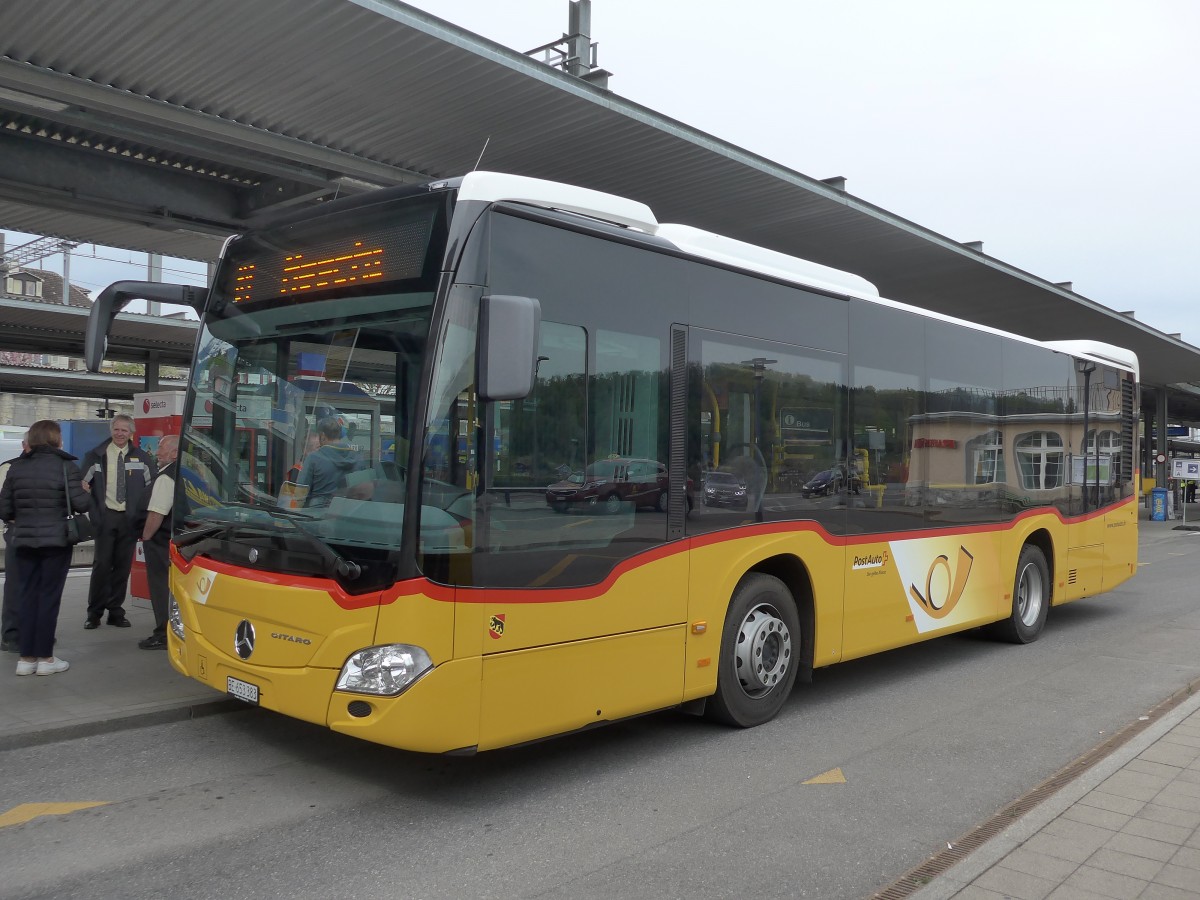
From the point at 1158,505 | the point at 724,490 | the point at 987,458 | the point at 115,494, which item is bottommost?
the point at 1158,505

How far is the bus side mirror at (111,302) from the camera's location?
554 cm

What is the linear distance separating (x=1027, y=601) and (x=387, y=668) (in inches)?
292

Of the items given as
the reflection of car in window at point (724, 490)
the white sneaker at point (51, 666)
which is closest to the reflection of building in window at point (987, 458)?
the reflection of car in window at point (724, 490)

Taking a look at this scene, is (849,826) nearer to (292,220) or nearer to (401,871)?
(401,871)

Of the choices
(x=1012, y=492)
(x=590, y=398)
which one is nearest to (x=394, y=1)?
(x=590, y=398)

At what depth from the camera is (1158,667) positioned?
8.58 meters

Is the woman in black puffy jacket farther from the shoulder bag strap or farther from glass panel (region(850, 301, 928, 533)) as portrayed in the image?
glass panel (region(850, 301, 928, 533))

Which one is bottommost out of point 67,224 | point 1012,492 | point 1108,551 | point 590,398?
point 1108,551

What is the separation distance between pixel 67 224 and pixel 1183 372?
31471 millimetres

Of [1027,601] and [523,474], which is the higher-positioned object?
[523,474]

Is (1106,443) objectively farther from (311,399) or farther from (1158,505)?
(1158,505)

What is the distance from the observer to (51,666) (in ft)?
23.1

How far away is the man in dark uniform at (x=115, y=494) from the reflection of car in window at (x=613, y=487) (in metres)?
4.98

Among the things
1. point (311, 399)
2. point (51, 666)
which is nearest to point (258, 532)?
point (311, 399)
